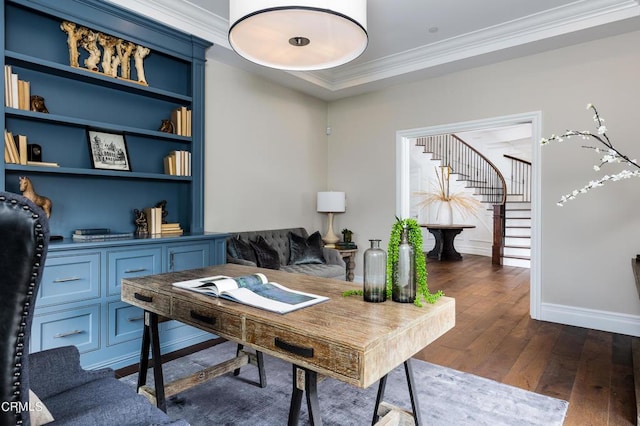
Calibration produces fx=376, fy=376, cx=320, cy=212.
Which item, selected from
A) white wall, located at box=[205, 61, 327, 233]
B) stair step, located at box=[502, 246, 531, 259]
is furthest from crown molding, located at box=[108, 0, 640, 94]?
stair step, located at box=[502, 246, 531, 259]

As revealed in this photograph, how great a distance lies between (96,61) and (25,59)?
0.52 metres

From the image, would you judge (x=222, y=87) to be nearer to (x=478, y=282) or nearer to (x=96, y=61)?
(x=96, y=61)

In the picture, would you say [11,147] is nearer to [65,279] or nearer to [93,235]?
[93,235]

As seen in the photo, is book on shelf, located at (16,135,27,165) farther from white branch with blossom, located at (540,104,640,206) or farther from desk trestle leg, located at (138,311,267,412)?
white branch with blossom, located at (540,104,640,206)

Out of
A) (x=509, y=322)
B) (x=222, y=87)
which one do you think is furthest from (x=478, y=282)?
(x=222, y=87)

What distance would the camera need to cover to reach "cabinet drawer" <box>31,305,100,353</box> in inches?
95.0

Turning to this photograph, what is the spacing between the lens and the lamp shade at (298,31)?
1.65m

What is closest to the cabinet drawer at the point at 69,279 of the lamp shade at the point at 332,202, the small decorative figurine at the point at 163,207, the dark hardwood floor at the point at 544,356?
the small decorative figurine at the point at 163,207

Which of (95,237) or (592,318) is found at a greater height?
(95,237)

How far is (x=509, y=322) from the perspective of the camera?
3.83 m

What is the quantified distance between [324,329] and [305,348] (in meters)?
0.08

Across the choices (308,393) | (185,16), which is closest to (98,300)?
(308,393)

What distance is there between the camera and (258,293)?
166 cm

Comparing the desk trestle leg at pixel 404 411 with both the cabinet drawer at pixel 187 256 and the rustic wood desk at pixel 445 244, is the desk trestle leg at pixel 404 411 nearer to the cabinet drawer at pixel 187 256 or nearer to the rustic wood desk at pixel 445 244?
the cabinet drawer at pixel 187 256
